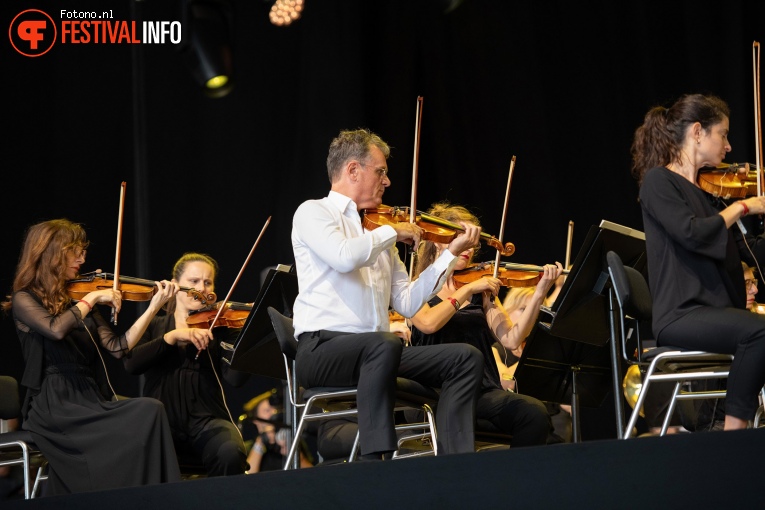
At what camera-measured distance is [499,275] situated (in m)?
3.93

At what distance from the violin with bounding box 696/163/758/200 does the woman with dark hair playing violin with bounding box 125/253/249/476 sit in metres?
1.90

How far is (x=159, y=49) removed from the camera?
528 cm

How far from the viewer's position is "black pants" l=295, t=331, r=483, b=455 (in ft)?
8.95

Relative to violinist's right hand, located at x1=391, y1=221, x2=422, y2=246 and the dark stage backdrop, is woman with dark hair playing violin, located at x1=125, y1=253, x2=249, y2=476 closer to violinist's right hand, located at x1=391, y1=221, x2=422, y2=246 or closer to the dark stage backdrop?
the dark stage backdrop

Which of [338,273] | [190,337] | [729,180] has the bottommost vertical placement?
[190,337]

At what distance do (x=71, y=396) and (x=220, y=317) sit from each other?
2.43 ft

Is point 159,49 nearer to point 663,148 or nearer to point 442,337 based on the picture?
point 442,337

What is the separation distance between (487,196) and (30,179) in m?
2.36

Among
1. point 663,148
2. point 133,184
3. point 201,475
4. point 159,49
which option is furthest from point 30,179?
point 663,148

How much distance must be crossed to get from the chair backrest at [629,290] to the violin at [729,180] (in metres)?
0.42

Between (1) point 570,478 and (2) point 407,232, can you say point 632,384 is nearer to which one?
(2) point 407,232

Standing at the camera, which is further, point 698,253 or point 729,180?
point 729,180

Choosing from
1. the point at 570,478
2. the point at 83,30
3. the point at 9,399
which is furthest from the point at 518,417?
the point at 83,30

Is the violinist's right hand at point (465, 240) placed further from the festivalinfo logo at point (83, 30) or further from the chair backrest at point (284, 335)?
the festivalinfo logo at point (83, 30)
